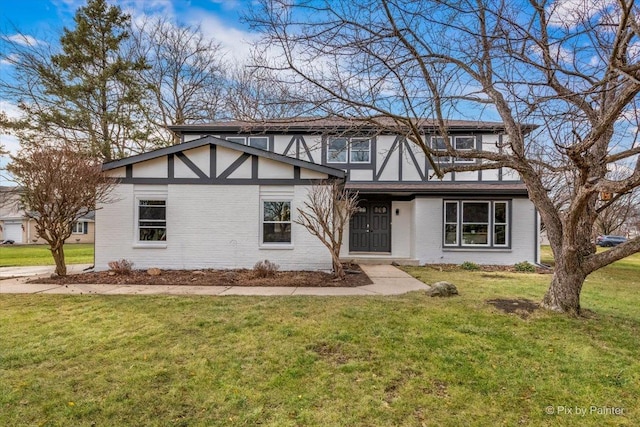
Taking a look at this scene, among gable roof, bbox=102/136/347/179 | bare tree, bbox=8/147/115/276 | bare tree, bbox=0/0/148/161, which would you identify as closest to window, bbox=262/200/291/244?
gable roof, bbox=102/136/347/179

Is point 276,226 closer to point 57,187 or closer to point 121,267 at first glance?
point 121,267

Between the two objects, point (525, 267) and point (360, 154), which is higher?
point (360, 154)

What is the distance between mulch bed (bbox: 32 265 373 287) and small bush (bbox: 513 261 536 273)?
591 cm

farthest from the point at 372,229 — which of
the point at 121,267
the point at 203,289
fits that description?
the point at 121,267

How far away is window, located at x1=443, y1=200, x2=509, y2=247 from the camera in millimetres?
12797

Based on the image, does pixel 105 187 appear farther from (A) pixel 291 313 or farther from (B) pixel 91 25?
(B) pixel 91 25

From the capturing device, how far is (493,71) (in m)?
5.32

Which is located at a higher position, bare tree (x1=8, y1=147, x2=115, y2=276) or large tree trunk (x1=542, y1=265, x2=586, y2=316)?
bare tree (x1=8, y1=147, x2=115, y2=276)

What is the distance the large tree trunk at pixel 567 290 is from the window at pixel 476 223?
7329 mm

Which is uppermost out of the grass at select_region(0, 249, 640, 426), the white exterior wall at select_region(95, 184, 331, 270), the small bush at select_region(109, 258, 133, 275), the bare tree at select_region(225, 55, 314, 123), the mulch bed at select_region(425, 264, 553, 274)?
the bare tree at select_region(225, 55, 314, 123)

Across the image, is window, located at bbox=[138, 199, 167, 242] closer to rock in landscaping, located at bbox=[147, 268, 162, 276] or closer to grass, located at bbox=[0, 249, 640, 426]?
rock in landscaping, located at bbox=[147, 268, 162, 276]

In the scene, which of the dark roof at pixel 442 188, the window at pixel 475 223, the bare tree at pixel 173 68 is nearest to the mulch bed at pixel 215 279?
the dark roof at pixel 442 188

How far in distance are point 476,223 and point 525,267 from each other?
2.19 m

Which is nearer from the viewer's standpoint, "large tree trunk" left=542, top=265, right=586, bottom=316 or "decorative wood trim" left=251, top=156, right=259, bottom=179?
"large tree trunk" left=542, top=265, right=586, bottom=316
